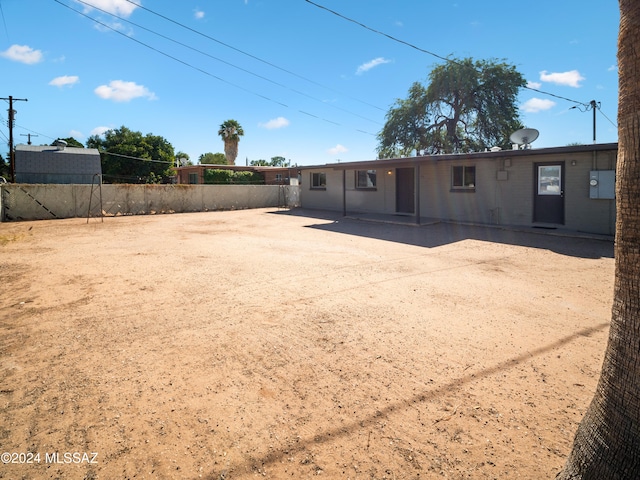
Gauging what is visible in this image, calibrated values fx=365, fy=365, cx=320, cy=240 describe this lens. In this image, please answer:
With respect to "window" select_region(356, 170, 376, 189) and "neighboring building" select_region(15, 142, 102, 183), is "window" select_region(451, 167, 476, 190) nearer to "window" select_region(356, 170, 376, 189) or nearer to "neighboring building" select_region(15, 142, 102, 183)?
"window" select_region(356, 170, 376, 189)

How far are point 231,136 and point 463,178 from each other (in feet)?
109

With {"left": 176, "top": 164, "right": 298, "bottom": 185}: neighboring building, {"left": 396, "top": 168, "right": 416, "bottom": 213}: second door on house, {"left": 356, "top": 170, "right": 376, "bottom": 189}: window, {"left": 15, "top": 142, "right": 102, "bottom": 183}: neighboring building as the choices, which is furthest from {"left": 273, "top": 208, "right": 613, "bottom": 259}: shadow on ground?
{"left": 15, "top": 142, "right": 102, "bottom": 183}: neighboring building

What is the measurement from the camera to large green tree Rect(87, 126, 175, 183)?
38406mm

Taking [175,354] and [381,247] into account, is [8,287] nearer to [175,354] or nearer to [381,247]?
[175,354]

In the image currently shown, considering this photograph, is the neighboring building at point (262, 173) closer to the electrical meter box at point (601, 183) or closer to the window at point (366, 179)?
the window at point (366, 179)

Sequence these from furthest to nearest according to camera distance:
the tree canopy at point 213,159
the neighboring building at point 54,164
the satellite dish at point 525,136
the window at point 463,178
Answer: the tree canopy at point 213,159 → the neighboring building at point 54,164 → the window at point 463,178 → the satellite dish at point 525,136

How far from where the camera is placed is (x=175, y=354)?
11.7 ft

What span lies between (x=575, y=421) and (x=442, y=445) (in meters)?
1.01

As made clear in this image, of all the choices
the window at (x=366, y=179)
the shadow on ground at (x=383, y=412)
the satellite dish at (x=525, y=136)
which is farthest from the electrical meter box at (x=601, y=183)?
the window at (x=366, y=179)

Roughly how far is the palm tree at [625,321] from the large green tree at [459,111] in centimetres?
2859

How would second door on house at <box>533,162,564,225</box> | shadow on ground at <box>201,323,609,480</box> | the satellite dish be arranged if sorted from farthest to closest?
the satellite dish → second door on house at <box>533,162,564,225</box> → shadow on ground at <box>201,323,609,480</box>

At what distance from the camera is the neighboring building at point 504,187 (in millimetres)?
10703

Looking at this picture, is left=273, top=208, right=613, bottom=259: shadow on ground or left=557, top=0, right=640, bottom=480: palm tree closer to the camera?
left=557, top=0, right=640, bottom=480: palm tree

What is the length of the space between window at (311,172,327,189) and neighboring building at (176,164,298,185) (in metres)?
7.30
